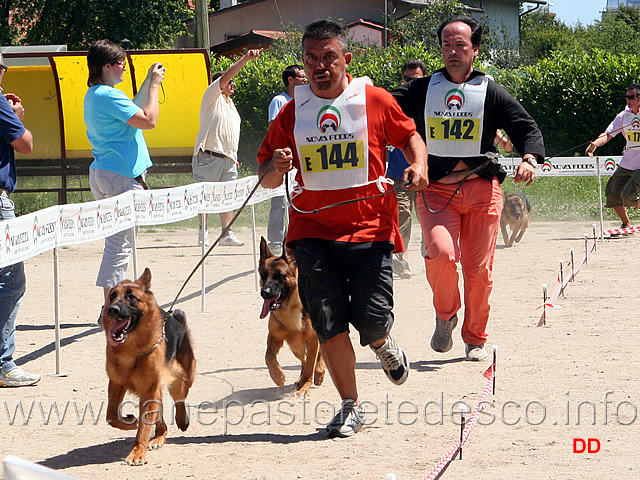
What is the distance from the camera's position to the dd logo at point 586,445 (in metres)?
4.70

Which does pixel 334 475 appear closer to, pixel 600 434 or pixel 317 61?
pixel 600 434

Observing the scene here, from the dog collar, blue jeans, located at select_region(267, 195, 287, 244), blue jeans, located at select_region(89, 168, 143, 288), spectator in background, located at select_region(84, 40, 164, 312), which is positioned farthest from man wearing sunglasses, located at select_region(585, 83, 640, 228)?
the dog collar

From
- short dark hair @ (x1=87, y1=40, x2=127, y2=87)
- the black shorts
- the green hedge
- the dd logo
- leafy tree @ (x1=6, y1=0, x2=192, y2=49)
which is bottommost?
the dd logo

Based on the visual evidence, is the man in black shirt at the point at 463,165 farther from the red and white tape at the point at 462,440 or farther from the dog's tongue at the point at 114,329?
the dog's tongue at the point at 114,329

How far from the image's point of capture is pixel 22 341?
8.15 m

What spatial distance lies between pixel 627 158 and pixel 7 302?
10.6m

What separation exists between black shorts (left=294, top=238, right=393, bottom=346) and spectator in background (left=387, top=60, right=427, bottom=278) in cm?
459

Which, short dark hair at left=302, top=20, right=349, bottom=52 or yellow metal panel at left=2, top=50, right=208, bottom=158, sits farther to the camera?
yellow metal panel at left=2, top=50, right=208, bottom=158

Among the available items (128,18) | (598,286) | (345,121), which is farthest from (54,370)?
(128,18)

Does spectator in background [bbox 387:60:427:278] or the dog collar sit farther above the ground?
spectator in background [bbox 387:60:427:278]

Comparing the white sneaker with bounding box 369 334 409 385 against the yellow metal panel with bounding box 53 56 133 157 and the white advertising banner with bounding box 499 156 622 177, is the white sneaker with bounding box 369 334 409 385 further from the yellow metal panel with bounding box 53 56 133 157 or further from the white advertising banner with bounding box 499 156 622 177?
the yellow metal panel with bounding box 53 56 133 157

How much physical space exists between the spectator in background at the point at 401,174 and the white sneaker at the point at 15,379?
4.43m

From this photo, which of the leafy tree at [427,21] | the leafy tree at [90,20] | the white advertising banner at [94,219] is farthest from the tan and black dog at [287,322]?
the leafy tree at [427,21]

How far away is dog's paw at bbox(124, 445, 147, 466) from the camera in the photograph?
480cm
